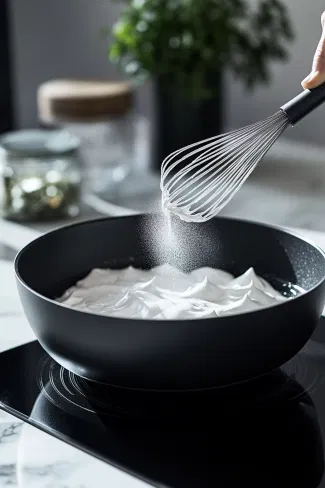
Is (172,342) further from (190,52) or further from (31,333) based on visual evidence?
(190,52)

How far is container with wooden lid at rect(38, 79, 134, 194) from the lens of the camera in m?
1.61

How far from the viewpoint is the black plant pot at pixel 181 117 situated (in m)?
1.65

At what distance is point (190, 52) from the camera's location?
1566mm

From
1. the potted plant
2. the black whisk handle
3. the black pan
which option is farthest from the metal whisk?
the potted plant

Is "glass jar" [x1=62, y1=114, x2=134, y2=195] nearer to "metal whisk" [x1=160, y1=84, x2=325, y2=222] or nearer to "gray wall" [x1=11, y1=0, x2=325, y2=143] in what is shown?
"gray wall" [x1=11, y1=0, x2=325, y2=143]

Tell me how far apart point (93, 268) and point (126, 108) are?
0.83 metres

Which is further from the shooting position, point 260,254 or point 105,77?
point 105,77

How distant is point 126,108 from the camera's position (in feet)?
5.47

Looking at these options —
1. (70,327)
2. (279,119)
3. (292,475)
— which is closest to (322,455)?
(292,475)

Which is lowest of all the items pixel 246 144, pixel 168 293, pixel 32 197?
pixel 32 197

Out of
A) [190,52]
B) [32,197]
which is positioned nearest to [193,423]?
[32,197]

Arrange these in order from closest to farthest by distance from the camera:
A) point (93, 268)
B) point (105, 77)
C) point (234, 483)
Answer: point (234, 483), point (93, 268), point (105, 77)

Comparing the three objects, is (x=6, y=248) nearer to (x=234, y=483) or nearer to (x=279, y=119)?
(x=279, y=119)

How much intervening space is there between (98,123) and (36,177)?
0.26 metres
